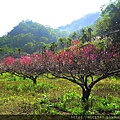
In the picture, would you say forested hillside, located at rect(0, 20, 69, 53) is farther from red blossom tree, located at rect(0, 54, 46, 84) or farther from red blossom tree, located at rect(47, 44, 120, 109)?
red blossom tree, located at rect(47, 44, 120, 109)

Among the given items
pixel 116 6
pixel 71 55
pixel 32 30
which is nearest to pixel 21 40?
pixel 32 30

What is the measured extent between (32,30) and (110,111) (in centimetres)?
15177

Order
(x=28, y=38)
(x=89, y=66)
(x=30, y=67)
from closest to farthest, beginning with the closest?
(x=89, y=66) < (x=30, y=67) < (x=28, y=38)

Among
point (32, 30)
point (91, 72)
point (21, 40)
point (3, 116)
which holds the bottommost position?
point (3, 116)

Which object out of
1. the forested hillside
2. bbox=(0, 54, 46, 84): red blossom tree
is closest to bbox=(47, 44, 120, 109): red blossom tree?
bbox=(0, 54, 46, 84): red blossom tree

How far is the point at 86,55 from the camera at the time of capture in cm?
1551

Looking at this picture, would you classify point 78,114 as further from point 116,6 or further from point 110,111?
point 116,6

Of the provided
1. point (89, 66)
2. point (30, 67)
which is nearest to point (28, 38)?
point (30, 67)

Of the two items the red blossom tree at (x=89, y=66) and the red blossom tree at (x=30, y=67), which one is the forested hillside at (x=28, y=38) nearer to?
the red blossom tree at (x=30, y=67)

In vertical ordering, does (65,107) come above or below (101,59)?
below

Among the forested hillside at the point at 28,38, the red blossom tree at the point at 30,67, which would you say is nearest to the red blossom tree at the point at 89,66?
the red blossom tree at the point at 30,67

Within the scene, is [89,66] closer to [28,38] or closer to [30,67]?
[30,67]

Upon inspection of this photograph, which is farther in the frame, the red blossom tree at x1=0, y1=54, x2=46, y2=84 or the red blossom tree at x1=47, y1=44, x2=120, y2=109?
the red blossom tree at x1=0, y1=54, x2=46, y2=84

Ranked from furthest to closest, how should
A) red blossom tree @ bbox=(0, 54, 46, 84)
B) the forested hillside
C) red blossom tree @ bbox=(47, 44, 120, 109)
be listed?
the forested hillside
red blossom tree @ bbox=(0, 54, 46, 84)
red blossom tree @ bbox=(47, 44, 120, 109)
